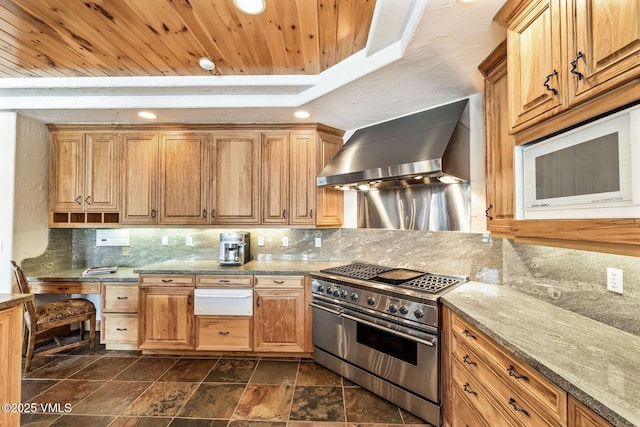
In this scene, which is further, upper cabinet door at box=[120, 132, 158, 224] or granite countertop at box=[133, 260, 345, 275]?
upper cabinet door at box=[120, 132, 158, 224]

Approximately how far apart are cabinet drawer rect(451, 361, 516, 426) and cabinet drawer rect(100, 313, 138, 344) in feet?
9.93

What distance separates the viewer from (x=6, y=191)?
104 inches

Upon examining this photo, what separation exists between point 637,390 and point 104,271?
4.07 meters

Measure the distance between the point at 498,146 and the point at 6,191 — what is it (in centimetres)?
445

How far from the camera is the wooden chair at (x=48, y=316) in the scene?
2.43m

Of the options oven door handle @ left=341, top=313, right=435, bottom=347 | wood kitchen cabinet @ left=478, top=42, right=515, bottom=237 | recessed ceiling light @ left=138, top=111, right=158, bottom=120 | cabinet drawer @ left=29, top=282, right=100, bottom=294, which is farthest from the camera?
cabinet drawer @ left=29, top=282, right=100, bottom=294

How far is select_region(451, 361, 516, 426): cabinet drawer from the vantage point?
125cm

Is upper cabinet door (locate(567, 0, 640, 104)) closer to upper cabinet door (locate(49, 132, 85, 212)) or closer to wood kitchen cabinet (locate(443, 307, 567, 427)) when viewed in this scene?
wood kitchen cabinet (locate(443, 307, 567, 427))

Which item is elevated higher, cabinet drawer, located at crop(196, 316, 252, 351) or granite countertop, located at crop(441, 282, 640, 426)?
granite countertop, located at crop(441, 282, 640, 426)

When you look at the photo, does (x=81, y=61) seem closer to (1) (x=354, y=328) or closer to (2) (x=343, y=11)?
(2) (x=343, y=11)

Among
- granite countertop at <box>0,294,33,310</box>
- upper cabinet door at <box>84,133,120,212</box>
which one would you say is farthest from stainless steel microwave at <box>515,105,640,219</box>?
upper cabinet door at <box>84,133,120,212</box>

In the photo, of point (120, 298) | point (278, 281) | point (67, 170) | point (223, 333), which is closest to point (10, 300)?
point (120, 298)

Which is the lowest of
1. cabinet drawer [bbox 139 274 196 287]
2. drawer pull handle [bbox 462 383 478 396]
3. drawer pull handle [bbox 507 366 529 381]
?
drawer pull handle [bbox 462 383 478 396]

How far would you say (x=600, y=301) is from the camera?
136 cm
